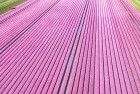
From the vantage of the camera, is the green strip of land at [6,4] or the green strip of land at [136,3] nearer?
the green strip of land at [6,4]

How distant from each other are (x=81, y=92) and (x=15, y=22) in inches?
340

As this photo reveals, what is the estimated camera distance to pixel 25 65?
937cm

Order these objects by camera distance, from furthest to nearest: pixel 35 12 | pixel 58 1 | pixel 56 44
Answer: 1. pixel 58 1
2. pixel 35 12
3. pixel 56 44

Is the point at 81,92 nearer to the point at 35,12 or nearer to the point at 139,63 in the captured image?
the point at 139,63

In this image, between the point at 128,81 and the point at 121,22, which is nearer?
the point at 128,81

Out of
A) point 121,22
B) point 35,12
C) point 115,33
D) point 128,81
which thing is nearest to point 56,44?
point 115,33

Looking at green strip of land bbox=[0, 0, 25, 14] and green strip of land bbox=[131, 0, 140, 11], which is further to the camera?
green strip of land bbox=[131, 0, 140, 11]

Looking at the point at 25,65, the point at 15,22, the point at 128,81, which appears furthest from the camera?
the point at 15,22

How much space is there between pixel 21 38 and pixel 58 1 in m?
8.62

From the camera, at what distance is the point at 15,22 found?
14883 mm

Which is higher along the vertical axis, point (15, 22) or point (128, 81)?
point (128, 81)

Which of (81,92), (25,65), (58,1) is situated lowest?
(58,1)

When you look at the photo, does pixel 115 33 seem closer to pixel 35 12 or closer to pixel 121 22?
pixel 121 22

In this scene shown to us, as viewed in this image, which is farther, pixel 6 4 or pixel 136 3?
pixel 136 3
